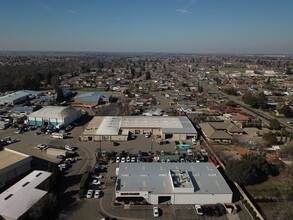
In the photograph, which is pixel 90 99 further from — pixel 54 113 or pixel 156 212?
pixel 156 212

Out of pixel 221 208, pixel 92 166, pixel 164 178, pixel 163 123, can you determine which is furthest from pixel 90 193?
pixel 163 123

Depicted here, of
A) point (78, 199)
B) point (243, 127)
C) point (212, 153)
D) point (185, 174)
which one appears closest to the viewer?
point (78, 199)

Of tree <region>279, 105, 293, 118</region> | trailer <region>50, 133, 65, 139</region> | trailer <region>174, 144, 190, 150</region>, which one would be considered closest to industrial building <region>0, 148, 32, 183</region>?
trailer <region>50, 133, 65, 139</region>

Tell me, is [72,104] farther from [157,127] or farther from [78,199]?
[78,199]

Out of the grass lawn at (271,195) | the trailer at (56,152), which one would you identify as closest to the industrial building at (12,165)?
the trailer at (56,152)

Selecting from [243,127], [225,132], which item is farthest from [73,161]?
[243,127]

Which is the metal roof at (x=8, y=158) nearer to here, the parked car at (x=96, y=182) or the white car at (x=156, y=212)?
the parked car at (x=96, y=182)

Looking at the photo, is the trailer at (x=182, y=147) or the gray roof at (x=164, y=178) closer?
the gray roof at (x=164, y=178)
